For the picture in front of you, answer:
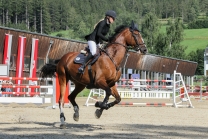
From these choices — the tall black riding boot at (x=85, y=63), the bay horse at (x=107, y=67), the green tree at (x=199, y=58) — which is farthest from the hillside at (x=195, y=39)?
the tall black riding boot at (x=85, y=63)

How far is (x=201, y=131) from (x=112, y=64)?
247 centimetres

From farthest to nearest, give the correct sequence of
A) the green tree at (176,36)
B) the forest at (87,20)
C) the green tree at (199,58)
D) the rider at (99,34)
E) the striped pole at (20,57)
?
the green tree at (199,58) < the forest at (87,20) < the green tree at (176,36) < the striped pole at (20,57) < the rider at (99,34)

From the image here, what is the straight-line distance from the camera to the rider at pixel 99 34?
1098cm

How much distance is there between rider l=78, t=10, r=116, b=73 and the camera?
1098 cm

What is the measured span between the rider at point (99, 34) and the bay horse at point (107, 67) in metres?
0.21

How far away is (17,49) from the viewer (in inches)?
1686

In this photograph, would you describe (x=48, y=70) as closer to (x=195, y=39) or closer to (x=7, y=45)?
(x=7, y=45)

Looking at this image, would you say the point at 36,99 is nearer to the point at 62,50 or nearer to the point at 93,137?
the point at 93,137

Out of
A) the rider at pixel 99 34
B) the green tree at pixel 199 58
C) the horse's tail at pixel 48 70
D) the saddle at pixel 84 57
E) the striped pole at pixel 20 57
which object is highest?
the green tree at pixel 199 58

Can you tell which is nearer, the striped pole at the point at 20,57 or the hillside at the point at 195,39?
the striped pole at the point at 20,57

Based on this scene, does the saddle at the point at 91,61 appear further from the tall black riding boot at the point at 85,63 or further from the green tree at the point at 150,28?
the green tree at the point at 150,28

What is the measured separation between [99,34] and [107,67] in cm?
75

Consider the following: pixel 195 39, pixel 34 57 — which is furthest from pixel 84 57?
pixel 195 39

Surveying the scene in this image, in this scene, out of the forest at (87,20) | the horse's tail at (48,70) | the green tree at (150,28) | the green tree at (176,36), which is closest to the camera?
the horse's tail at (48,70)
